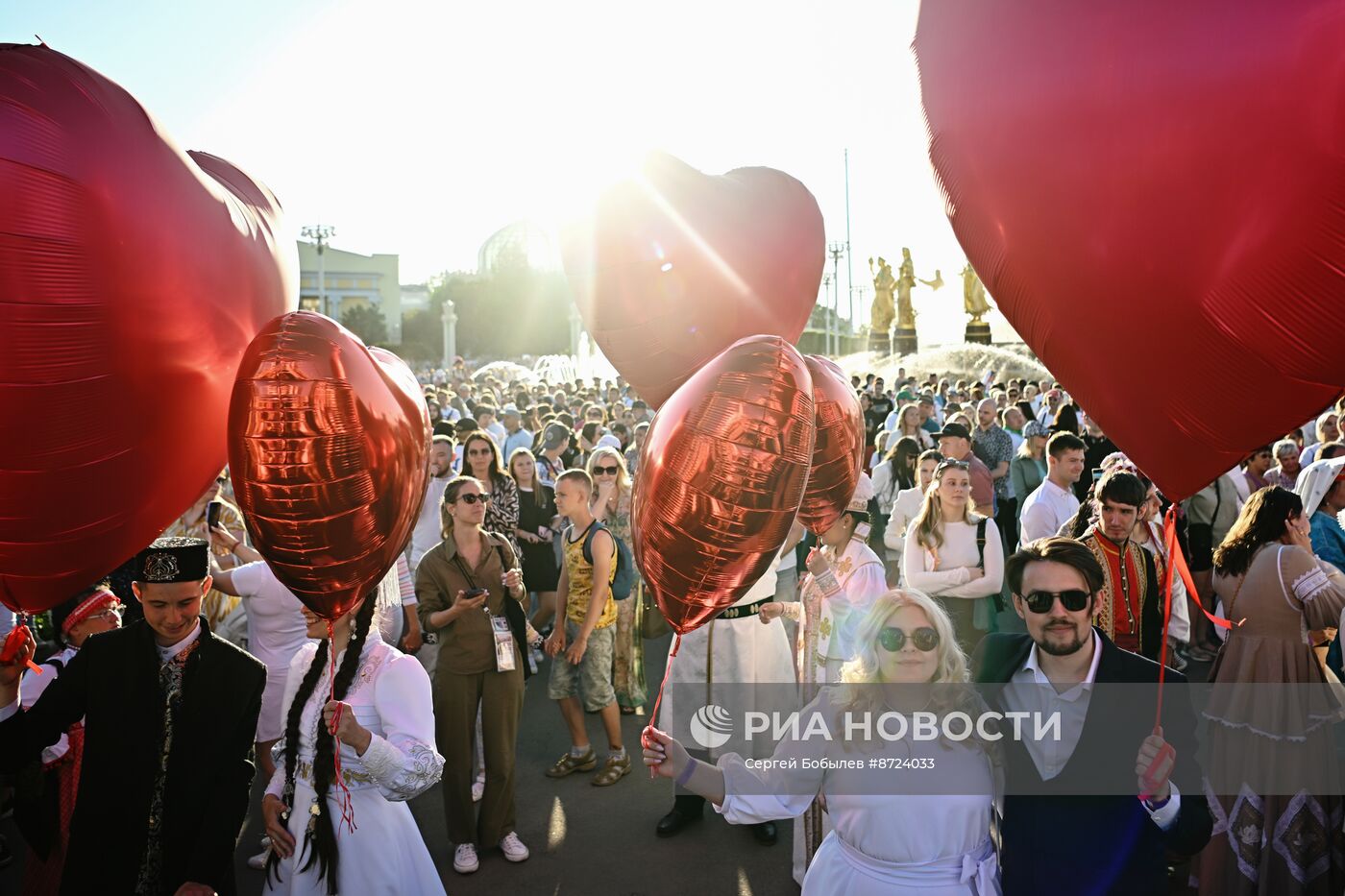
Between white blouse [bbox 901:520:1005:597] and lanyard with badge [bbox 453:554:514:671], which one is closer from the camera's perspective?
lanyard with badge [bbox 453:554:514:671]

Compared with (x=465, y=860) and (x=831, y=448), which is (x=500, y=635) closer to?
(x=465, y=860)

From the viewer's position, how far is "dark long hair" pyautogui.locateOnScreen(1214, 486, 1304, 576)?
3500mm

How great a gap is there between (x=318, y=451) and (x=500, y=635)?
2408mm

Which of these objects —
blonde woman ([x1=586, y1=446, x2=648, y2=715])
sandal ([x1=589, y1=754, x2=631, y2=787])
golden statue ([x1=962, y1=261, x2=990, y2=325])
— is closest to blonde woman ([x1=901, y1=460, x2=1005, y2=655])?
blonde woman ([x1=586, y1=446, x2=648, y2=715])

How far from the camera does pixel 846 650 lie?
12.1ft

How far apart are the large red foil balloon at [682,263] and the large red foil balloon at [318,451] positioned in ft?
2.24

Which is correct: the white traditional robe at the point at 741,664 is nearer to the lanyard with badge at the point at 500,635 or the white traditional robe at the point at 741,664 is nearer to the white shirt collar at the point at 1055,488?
the lanyard with badge at the point at 500,635

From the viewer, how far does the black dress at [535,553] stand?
6395 mm

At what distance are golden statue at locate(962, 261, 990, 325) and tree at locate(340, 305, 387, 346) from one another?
129 ft

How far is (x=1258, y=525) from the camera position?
3.57m

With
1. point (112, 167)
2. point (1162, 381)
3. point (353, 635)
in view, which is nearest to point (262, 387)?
point (112, 167)

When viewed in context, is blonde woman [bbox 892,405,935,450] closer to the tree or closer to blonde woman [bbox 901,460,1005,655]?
blonde woman [bbox 901,460,1005,655]

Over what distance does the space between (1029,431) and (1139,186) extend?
23.2ft

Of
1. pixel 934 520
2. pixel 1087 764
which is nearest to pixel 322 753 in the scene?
pixel 1087 764
